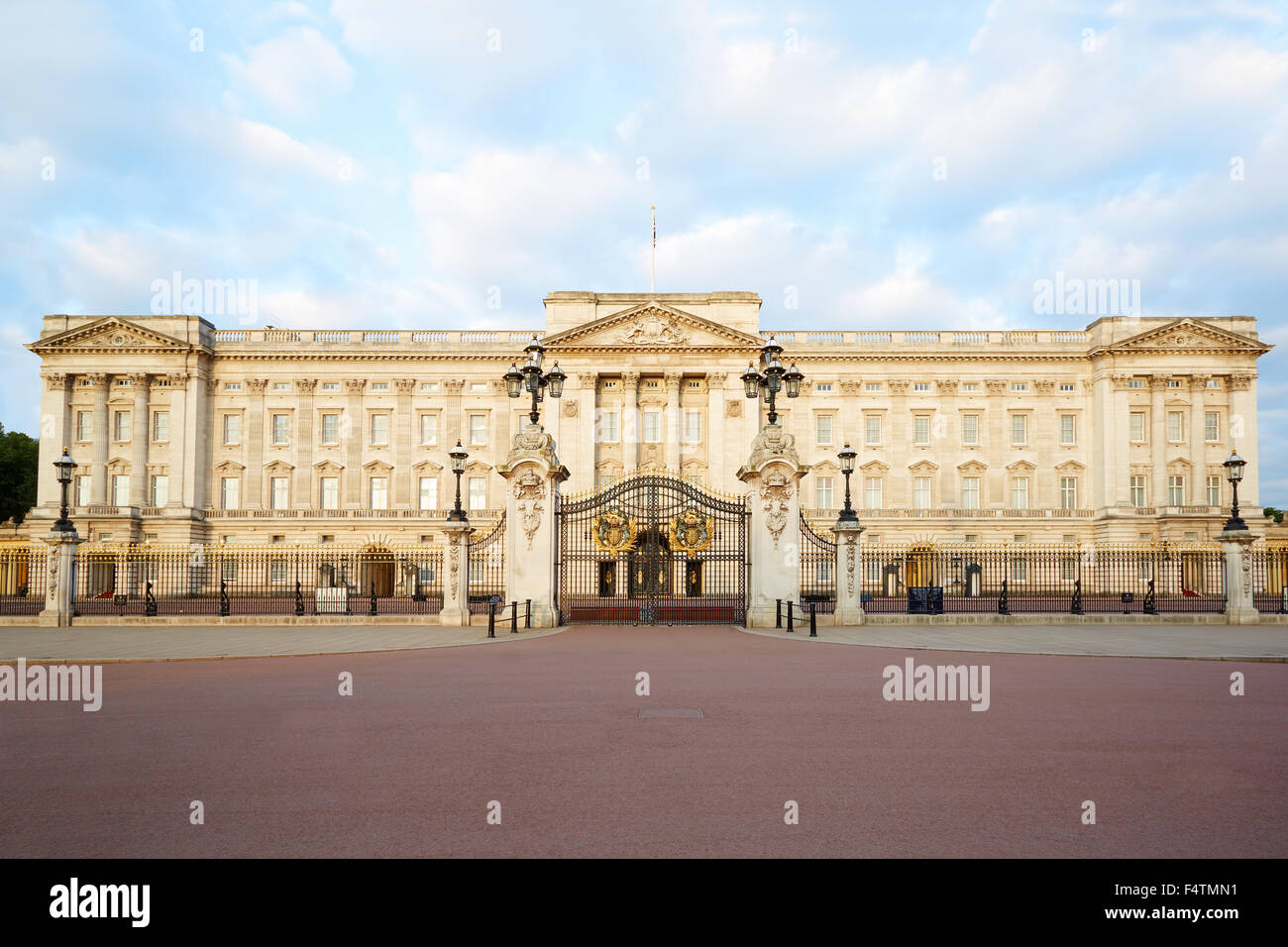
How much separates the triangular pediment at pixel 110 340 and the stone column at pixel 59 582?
131 feet

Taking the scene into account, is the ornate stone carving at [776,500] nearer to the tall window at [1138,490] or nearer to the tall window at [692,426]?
the tall window at [692,426]

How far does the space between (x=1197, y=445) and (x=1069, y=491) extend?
9055 millimetres

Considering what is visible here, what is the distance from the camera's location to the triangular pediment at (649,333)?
193ft

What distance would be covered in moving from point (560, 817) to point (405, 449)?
58195mm

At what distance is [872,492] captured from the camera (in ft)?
200

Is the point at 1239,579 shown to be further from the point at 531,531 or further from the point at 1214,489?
the point at 1214,489

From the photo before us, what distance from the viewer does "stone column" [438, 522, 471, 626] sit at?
Result: 23.0m

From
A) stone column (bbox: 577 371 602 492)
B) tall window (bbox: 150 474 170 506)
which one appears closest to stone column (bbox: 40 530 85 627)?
stone column (bbox: 577 371 602 492)

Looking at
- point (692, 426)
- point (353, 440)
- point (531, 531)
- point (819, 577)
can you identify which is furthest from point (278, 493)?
point (531, 531)

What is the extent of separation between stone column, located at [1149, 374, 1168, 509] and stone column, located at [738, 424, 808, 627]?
47.4 meters

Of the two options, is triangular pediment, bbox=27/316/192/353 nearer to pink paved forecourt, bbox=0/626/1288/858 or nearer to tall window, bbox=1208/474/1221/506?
pink paved forecourt, bbox=0/626/1288/858
